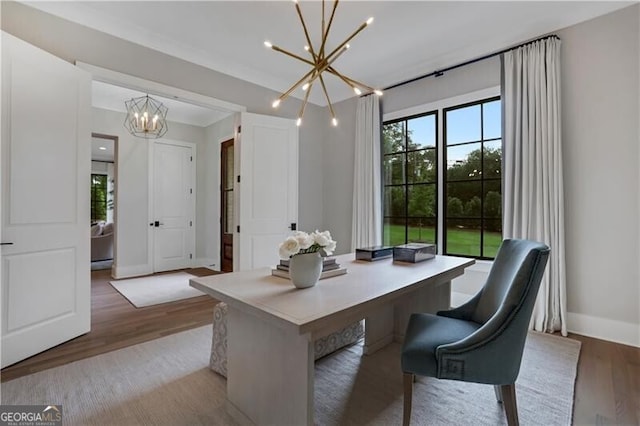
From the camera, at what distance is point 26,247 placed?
7.37 ft

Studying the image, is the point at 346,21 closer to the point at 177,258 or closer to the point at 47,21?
the point at 47,21

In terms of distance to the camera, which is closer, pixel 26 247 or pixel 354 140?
pixel 26 247

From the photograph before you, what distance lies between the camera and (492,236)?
3.21 m

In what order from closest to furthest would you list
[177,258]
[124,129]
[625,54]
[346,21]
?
[625,54] < [346,21] < [124,129] < [177,258]

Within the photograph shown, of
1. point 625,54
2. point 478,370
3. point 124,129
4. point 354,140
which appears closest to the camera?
point 478,370

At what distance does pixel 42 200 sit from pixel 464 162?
12.7 ft

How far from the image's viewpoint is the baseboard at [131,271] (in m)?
4.98

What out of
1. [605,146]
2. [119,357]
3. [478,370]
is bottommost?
[119,357]

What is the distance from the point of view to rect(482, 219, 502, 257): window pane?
3.17 meters

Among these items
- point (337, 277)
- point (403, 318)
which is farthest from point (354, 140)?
point (337, 277)

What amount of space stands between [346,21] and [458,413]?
10.1ft

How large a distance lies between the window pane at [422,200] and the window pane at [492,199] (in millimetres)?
534

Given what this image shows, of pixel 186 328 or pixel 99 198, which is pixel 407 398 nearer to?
pixel 186 328

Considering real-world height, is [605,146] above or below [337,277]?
above
